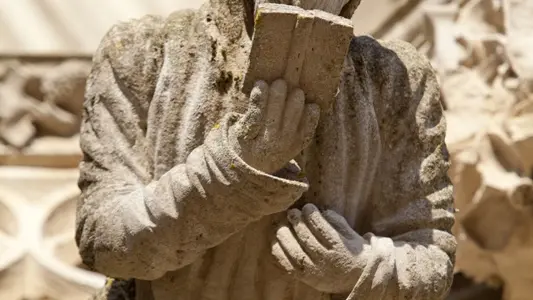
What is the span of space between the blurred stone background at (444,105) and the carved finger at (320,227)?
45.5 inches

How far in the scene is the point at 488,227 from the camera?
3.03 metres

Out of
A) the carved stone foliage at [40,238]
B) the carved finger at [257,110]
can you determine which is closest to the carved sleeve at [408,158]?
the carved finger at [257,110]

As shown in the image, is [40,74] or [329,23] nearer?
[329,23]

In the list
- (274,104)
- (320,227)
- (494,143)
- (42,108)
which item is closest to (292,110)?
(274,104)

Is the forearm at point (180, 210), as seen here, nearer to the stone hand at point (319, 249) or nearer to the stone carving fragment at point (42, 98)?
the stone hand at point (319, 249)

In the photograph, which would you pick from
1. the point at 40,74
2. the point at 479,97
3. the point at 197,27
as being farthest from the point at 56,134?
the point at 197,27

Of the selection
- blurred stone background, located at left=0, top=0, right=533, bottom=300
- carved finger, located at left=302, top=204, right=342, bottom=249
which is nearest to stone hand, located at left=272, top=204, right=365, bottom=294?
carved finger, located at left=302, top=204, right=342, bottom=249

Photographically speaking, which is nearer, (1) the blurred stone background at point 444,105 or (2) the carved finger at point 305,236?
(2) the carved finger at point 305,236

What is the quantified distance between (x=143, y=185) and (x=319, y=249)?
0.83 ft

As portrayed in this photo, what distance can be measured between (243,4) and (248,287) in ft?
1.22

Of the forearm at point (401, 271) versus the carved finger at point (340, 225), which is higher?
the carved finger at point (340, 225)

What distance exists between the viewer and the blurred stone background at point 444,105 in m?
2.96

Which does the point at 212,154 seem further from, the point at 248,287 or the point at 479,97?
the point at 479,97

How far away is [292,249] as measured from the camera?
5.40 ft
